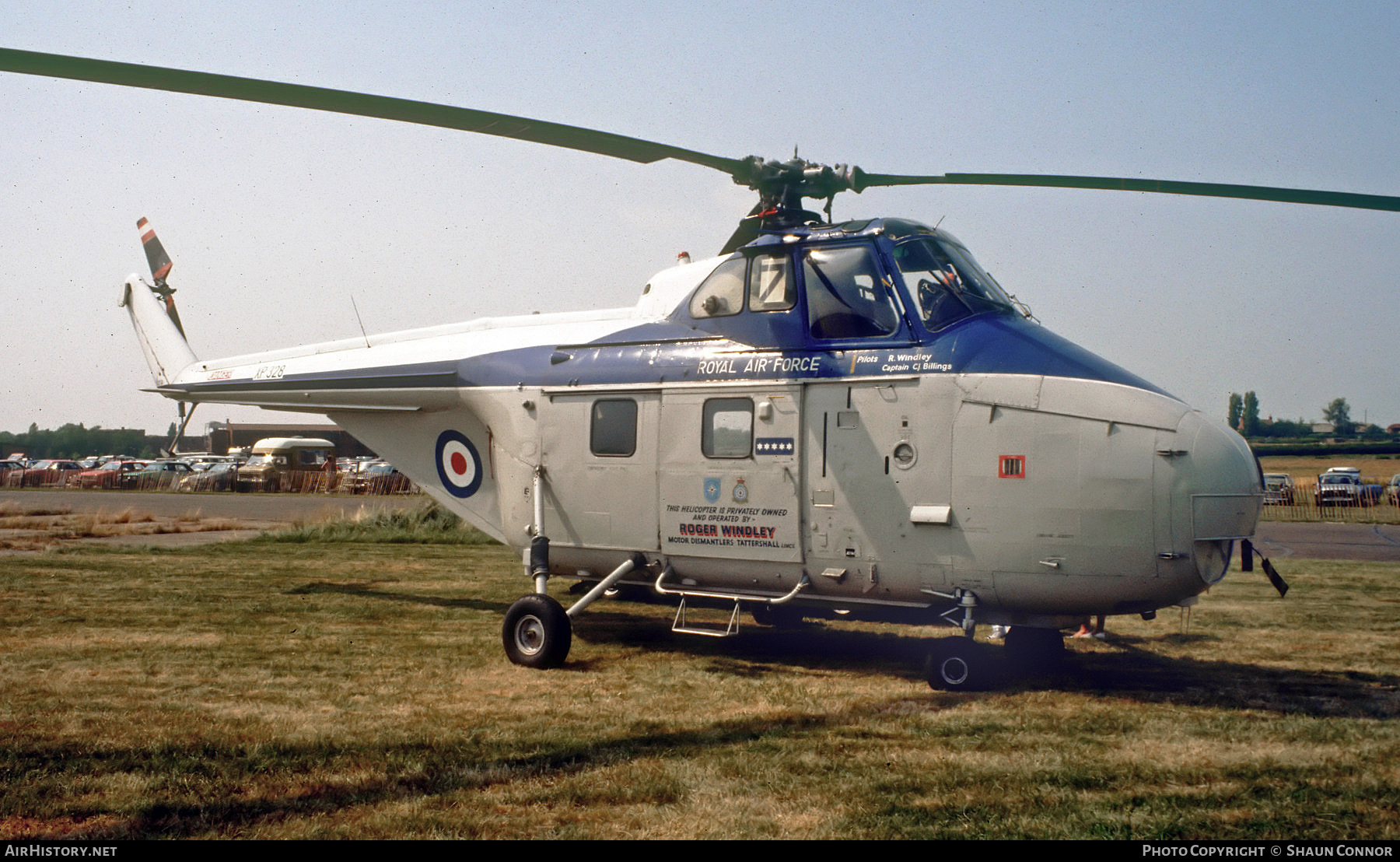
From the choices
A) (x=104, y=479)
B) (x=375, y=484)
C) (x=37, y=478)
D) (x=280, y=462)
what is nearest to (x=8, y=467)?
(x=37, y=478)

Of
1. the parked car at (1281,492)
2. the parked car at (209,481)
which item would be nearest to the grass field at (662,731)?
the parked car at (1281,492)

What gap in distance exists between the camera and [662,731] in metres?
6.68

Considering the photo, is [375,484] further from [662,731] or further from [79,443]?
[79,443]

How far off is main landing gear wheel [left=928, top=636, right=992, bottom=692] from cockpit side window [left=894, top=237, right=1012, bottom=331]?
2656mm

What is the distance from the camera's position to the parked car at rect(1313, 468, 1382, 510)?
1598 inches

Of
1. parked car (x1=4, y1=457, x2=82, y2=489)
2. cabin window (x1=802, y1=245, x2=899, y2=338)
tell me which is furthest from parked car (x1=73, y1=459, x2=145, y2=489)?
cabin window (x1=802, y1=245, x2=899, y2=338)

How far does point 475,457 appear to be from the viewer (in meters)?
11.2

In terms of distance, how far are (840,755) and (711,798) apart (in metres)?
1.16

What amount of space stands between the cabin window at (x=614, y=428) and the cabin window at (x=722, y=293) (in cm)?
113

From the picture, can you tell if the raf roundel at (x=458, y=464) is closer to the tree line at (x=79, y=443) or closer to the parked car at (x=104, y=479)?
Result: the parked car at (x=104, y=479)

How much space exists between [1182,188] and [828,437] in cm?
333

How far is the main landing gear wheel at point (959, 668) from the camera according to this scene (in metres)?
7.99
